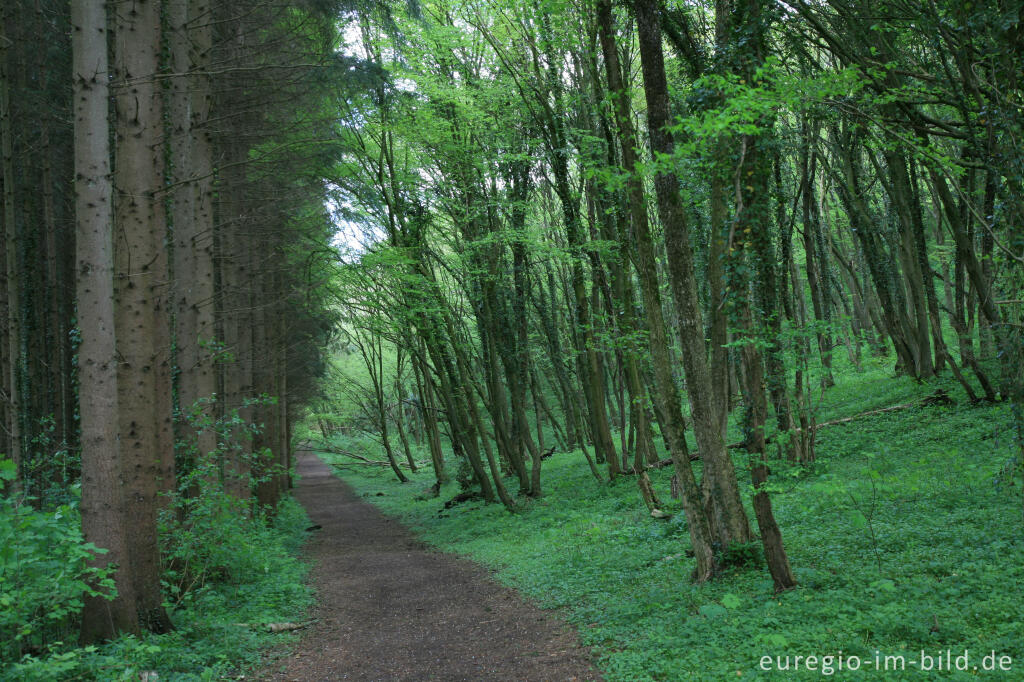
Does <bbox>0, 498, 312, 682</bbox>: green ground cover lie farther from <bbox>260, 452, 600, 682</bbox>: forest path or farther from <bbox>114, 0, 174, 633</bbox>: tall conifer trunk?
<bbox>114, 0, 174, 633</bbox>: tall conifer trunk

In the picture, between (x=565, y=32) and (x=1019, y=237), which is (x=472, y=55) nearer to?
(x=565, y=32)

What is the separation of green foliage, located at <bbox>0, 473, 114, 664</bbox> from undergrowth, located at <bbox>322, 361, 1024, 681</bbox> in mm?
4027

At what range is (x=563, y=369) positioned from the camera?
17.5 meters

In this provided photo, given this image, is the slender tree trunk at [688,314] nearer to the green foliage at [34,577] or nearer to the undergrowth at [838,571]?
the undergrowth at [838,571]

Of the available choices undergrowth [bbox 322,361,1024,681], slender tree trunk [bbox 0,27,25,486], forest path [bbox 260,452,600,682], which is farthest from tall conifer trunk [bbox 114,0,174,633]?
slender tree trunk [bbox 0,27,25,486]

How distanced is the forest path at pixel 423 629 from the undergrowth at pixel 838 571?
393mm

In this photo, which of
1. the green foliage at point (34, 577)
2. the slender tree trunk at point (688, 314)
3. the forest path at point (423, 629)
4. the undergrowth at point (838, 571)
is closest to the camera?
the green foliage at point (34, 577)

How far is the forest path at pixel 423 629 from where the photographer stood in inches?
215

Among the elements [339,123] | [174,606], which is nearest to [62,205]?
[339,123]

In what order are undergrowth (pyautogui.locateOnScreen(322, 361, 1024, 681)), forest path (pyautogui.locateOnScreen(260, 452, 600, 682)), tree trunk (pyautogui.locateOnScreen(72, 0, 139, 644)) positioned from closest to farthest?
1. undergrowth (pyautogui.locateOnScreen(322, 361, 1024, 681))
2. tree trunk (pyautogui.locateOnScreen(72, 0, 139, 644))
3. forest path (pyautogui.locateOnScreen(260, 452, 600, 682))

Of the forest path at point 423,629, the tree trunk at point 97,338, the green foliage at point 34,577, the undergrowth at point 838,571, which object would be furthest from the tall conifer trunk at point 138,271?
the undergrowth at point 838,571

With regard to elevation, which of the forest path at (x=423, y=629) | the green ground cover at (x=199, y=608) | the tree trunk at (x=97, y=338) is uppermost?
the tree trunk at (x=97, y=338)

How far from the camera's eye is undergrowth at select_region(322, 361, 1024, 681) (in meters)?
4.39

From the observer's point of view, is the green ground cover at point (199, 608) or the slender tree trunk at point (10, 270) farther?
the slender tree trunk at point (10, 270)
